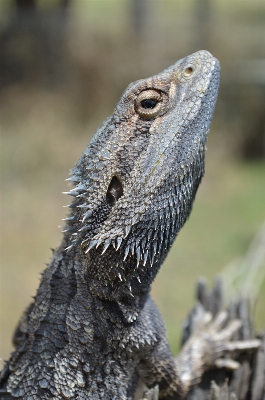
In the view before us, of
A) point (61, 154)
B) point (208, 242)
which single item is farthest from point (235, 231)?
point (61, 154)

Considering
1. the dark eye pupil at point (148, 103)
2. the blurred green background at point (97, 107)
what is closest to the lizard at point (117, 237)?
the dark eye pupil at point (148, 103)

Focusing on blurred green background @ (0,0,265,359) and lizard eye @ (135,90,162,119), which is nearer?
lizard eye @ (135,90,162,119)

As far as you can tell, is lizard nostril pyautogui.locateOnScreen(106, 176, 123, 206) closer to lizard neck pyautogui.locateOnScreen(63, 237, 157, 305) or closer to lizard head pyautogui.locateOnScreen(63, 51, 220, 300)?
lizard head pyautogui.locateOnScreen(63, 51, 220, 300)

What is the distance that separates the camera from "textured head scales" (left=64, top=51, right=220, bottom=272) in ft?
6.41

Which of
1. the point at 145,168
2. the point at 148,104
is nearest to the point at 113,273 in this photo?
the point at 145,168

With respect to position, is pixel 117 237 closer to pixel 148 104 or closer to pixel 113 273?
pixel 113 273

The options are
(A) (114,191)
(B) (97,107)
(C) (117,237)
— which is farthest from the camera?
(B) (97,107)

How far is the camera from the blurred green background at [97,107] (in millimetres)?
7363

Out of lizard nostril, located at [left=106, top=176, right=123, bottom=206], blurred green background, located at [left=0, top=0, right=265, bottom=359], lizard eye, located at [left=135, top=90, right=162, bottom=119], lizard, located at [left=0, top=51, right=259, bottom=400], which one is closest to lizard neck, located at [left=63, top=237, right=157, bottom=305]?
lizard, located at [left=0, top=51, right=259, bottom=400]

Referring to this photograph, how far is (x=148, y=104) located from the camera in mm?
2051

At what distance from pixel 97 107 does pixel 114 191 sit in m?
6.86

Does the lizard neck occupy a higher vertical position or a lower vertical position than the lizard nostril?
lower

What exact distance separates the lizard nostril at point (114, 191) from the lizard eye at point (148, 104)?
0.32 metres

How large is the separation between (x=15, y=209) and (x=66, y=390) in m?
6.12
